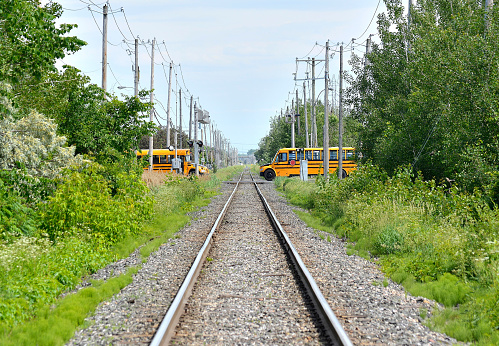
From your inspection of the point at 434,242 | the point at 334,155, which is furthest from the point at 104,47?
the point at 334,155

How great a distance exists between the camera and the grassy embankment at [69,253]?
5566 millimetres

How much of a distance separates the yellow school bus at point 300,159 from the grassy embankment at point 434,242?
2531 centimetres

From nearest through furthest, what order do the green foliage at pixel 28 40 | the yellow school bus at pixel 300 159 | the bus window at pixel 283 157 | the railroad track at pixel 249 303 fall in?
1. the railroad track at pixel 249 303
2. the green foliage at pixel 28 40
3. the yellow school bus at pixel 300 159
4. the bus window at pixel 283 157

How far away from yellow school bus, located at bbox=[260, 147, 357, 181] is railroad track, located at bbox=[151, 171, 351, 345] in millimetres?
32154

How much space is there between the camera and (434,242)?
883 cm

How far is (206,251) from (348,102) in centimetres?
1487

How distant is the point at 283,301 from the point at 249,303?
473 millimetres

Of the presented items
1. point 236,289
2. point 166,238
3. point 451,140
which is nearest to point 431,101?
point 451,140

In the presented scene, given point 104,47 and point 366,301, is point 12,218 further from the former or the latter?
point 104,47

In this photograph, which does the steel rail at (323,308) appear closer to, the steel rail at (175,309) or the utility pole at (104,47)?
the steel rail at (175,309)

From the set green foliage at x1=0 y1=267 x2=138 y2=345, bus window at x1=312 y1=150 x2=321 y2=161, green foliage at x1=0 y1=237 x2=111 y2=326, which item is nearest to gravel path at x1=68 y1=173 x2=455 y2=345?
green foliage at x1=0 y1=267 x2=138 y2=345

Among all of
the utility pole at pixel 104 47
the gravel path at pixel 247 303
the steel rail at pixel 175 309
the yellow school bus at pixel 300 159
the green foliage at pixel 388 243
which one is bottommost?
the gravel path at pixel 247 303

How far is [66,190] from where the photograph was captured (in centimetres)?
1048

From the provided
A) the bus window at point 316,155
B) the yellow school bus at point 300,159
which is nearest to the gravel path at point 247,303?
the yellow school bus at point 300,159
